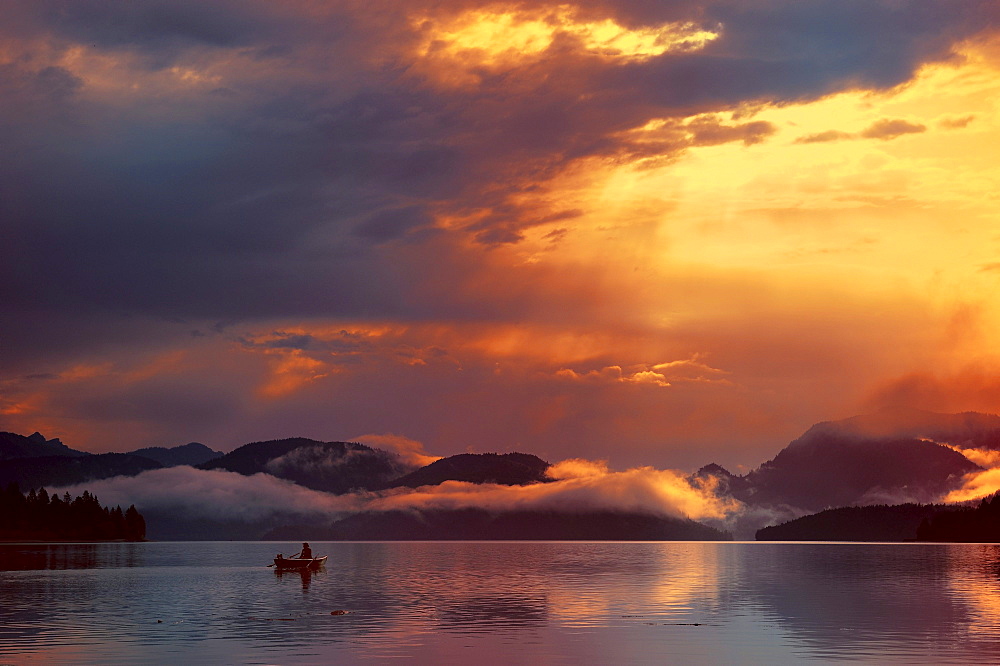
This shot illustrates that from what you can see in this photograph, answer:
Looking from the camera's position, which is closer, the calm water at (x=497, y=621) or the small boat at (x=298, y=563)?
the calm water at (x=497, y=621)

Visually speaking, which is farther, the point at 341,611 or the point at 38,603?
the point at 38,603

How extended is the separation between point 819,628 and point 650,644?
19.3m

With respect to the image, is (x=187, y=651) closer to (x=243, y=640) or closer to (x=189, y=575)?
(x=243, y=640)

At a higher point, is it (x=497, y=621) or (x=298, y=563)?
(x=497, y=621)

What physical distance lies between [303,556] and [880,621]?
115370 mm

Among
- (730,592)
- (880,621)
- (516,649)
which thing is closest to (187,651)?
(516,649)

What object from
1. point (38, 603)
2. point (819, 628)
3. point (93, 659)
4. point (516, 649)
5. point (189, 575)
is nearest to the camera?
point (93, 659)

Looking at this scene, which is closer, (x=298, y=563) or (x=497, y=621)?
(x=497, y=621)

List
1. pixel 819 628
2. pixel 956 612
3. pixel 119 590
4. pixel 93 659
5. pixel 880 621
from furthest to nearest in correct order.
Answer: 1. pixel 119 590
2. pixel 956 612
3. pixel 880 621
4. pixel 819 628
5. pixel 93 659

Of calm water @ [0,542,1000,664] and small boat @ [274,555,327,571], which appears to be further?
small boat @ [274,555,327,571]

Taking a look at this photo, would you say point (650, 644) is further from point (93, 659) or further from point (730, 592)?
point (730, 592)

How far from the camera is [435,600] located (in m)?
114

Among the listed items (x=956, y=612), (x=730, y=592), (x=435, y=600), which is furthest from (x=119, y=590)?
(x=956, y=612)

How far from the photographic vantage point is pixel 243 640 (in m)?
75.4
